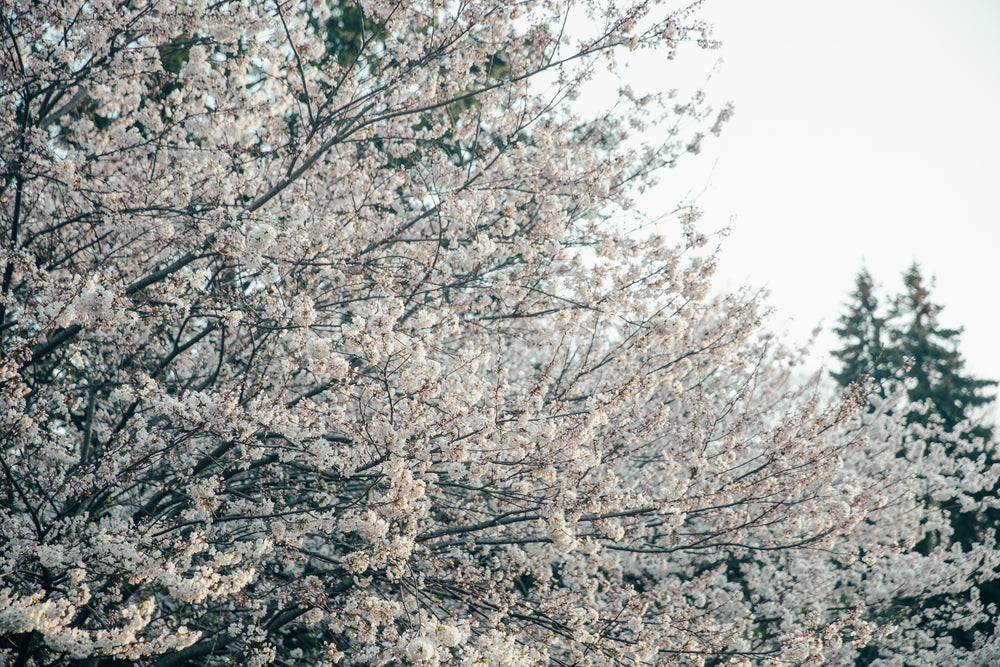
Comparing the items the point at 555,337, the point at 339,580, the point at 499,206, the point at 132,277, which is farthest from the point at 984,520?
the point at 132,277

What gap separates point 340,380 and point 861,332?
1959 cm

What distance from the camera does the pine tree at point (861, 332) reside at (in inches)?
744

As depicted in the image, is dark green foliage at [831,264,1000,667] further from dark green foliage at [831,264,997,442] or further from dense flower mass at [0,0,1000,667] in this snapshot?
dense flower mass at [0,0,1000,667]

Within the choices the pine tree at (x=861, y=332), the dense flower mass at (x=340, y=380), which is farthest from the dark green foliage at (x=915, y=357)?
the dense flower mass at (x=340, y=380)

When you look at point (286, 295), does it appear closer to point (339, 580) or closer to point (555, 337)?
point (339, 580)

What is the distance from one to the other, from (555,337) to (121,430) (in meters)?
4.31

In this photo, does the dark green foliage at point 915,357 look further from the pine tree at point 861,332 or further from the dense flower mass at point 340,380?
the dense flower mass at point 340,380

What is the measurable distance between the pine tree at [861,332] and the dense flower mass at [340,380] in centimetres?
1348

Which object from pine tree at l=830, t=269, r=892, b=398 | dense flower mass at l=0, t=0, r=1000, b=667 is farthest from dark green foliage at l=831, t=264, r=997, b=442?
dense flower mass at l=0, t=0, r=1000, b=667

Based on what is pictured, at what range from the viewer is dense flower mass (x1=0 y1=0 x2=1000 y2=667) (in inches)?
165

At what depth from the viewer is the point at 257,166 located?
6.93m

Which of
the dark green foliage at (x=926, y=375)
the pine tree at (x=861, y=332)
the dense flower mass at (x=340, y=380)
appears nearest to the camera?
the dense flower mass at (x=340, y=380)

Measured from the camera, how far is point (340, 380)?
4.63m

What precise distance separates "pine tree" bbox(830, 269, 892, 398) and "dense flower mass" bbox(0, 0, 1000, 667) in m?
13.5
